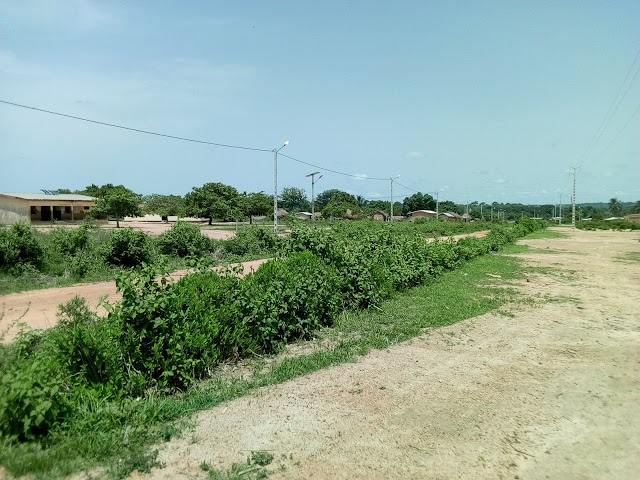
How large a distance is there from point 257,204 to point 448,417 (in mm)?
68180

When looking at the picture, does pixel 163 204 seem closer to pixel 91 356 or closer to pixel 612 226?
pixel 612 226

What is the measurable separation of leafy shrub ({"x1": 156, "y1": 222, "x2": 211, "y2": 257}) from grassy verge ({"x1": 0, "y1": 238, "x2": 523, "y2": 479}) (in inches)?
478

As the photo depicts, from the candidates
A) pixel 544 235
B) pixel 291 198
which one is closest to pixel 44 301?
pixel 544 235

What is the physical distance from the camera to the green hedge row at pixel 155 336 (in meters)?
3.45

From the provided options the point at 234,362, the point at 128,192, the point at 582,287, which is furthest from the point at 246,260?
the point at 128,192

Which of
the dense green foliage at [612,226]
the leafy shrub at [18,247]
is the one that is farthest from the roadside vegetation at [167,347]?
the dense green foliage at [612,226]

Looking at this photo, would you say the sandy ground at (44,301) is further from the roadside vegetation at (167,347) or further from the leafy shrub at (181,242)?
the leafy shrub at (181,242)

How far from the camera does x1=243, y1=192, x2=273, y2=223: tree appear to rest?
6812cm

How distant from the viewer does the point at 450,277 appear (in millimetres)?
13320

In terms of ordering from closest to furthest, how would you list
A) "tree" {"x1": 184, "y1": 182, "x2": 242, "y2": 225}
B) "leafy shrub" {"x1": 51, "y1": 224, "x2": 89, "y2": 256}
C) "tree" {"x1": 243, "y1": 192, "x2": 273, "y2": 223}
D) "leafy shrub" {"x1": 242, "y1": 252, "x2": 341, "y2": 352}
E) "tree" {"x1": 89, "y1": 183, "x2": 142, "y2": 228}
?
"leafy shrub" {"x1": 242, "y1": 252, "x2": 341, "y2": 352} → "leafy shrub" {"x1": 51, "y1": 224, "x2": 89, "y2": 256} → "tree" {"x1": 89, "y1": 183, "x2": 142, "y2": 228} → "tree" {"x1": 184, "y1": 182, "x2": 242, "y2": 225} → "tree" {"x1": 243, "y1": 192, "x2": 273, "y2": 223}

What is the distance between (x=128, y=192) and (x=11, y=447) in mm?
54418

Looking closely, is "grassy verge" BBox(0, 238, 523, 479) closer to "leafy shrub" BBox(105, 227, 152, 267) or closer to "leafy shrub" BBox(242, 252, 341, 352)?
"leafy shrub" BBox(242, 252, 341, 352)

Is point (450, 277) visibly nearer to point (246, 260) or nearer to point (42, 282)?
point (246, 260)

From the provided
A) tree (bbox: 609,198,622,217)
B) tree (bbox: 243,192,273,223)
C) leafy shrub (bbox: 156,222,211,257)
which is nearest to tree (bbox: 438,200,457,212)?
tree (bbox: 609,198,622,217)
